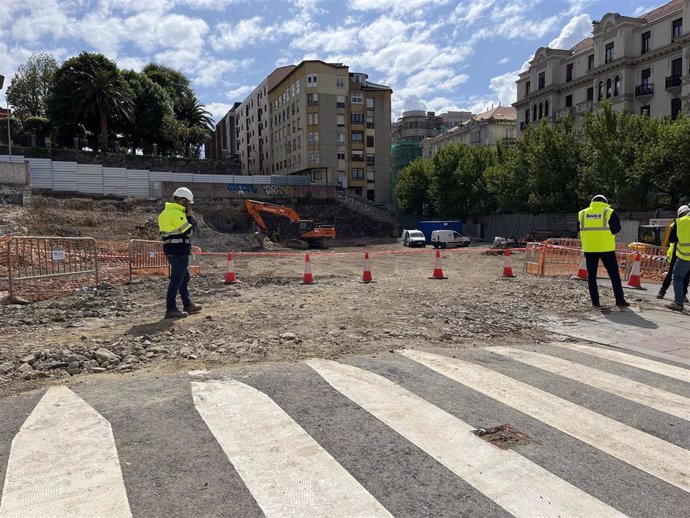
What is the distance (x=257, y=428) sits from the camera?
12.4ft

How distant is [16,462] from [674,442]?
4.60 m

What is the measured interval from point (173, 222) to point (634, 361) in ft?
A: 22.7

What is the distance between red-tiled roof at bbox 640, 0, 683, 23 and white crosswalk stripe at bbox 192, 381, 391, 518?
52189mm

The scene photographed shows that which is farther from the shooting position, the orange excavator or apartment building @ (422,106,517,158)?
apartment building @ (422,106,517,158)

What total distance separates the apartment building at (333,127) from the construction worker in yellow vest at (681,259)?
58.7m

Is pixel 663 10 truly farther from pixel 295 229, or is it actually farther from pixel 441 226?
pixel 295 229

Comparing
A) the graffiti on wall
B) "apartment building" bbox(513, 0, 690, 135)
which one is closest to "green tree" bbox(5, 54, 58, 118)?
the graffiti on wall

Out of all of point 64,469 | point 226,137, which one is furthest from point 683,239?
point 226,137

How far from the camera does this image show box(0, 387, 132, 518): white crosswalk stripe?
2.79m

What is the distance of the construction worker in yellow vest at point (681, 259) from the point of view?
9.42 metres

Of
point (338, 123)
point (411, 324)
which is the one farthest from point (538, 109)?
point (411, 324)

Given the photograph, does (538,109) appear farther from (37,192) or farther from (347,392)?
(347,392)

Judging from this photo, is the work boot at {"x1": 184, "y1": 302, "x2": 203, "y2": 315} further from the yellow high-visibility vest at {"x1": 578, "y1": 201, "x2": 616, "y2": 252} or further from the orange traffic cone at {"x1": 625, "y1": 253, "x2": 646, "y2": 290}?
the orange traffic cone at {"x1": 625, "y1": 253, "x2": 646, "y2": 290}

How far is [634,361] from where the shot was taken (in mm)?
5871
